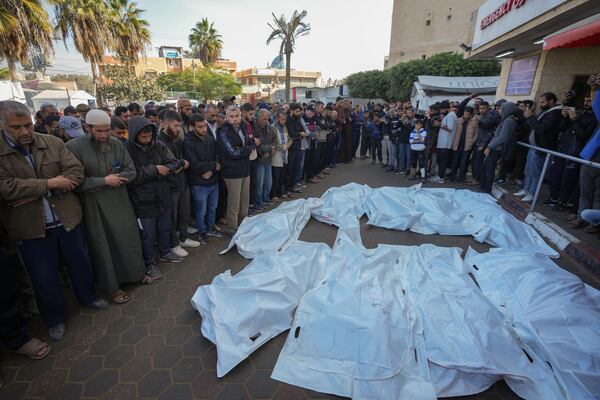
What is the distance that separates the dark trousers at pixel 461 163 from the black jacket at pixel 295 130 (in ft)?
14.0

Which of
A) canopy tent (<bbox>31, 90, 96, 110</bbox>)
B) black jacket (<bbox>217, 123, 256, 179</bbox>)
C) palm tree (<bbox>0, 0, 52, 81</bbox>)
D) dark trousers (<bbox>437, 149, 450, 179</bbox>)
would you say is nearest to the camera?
black jacket (<bbox>217, 123, 256, 179</bbox>)

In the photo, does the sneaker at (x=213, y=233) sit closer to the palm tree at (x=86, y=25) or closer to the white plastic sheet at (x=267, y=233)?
the white plastic sheet at (x=267, y=233)

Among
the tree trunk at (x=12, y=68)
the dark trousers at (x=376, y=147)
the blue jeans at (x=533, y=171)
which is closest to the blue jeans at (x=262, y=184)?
the blue jeans at (x=533, y=171)

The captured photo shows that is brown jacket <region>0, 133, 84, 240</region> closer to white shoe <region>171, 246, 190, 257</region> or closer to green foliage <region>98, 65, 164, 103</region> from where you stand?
white shoe <region>171, 246, 190, 257</region>

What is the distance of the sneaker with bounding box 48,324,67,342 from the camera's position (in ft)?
8.72

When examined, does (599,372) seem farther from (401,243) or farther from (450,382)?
(401,243)

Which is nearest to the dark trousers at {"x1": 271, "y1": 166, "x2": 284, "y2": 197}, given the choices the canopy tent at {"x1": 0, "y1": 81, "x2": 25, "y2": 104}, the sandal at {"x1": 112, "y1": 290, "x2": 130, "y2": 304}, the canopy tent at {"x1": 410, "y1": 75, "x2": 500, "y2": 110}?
the sandal at {"x1": 112, "y1": 290, "x2": 130, "y2": 304}

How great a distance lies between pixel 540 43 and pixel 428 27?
1052 inches

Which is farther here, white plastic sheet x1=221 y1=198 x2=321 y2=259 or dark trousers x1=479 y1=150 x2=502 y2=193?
dark trousers x1=479 y1=150 x2=502 y2=193

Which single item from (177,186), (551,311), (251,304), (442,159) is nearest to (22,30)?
(177,186)

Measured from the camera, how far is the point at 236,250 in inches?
170

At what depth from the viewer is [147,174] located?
324cm

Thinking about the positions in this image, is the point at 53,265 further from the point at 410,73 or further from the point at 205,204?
the point at 410,73

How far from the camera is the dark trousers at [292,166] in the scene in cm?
670
